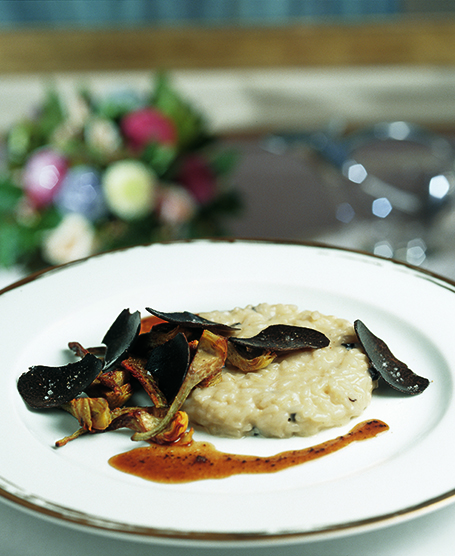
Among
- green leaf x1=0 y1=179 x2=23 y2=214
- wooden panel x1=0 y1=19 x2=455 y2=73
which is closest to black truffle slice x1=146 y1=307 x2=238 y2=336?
green leaf x1=0 y1=179 x2=23 y2=214

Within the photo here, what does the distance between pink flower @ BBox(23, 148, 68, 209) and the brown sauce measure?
1.10m

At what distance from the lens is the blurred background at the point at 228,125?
1842mm

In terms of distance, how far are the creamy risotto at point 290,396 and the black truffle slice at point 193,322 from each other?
4 cm

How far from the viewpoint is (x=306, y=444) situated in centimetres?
90

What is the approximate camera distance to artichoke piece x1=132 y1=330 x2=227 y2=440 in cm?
89

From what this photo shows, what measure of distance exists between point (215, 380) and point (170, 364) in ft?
0.27

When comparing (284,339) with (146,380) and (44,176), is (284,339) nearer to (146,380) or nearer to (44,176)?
(146,380)

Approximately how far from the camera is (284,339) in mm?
977

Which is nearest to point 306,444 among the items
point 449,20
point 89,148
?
point 89,148

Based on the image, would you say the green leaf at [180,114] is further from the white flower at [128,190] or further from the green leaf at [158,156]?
the white flower at [128,190]

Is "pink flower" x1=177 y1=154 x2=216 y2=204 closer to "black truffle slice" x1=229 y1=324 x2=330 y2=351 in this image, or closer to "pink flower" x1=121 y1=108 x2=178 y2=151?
"pink flower" x1=121 y1=108 x2=178 y2=151

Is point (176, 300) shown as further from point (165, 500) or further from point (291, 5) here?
point (291, 5)

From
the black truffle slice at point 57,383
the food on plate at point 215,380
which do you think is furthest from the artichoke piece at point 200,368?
the black truffle slice at point 57,383

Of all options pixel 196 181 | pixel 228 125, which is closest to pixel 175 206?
pixel 196 181
